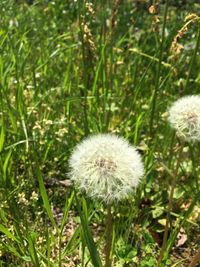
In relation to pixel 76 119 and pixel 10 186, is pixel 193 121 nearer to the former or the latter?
pixel 10 186

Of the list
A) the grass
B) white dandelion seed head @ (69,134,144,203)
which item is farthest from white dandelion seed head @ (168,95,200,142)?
white dandelion seed head @ (69,134,144,203)

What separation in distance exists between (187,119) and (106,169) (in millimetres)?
478

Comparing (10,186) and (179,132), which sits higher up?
(179,132)

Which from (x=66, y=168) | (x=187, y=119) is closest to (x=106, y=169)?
(x=187, y=119)

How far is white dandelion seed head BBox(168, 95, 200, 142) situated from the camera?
171cm

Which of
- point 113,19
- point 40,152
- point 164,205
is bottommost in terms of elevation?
point 164,205

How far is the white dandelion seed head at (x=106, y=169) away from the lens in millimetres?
1386

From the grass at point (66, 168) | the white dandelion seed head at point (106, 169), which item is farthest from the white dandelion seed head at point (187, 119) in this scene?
the white dandelion seed head at point (106, 169)

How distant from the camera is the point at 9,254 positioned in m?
2.04

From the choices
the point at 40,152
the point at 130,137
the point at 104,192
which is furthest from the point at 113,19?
the point at 104,192

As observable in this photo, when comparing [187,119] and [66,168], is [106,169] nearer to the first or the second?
[187,119]

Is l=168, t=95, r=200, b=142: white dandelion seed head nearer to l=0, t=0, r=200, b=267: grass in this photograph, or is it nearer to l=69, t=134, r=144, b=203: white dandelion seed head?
l=0, t=0, r=200, b=267: grass

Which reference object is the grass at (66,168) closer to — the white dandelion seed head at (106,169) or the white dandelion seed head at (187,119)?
the white dandelion seed head at (187,119)

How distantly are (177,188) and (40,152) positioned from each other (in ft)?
2.57
